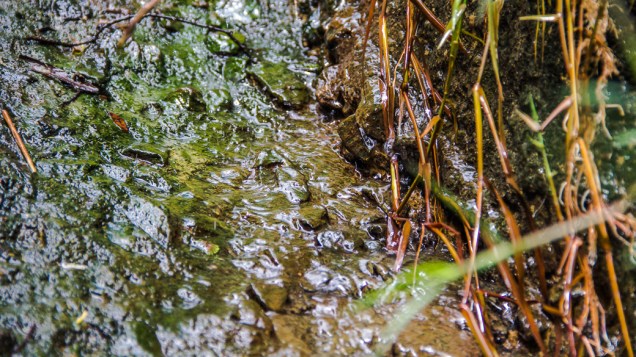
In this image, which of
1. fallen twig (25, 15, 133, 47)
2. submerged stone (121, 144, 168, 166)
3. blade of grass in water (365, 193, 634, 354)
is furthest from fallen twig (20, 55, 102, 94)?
blade of grass in water (365, 193, 634, 354)

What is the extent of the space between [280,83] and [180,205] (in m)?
1.35

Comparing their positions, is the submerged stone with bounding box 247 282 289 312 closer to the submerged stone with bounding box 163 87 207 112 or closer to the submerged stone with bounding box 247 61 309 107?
the submerged stone with bounding box 163 87 207 112

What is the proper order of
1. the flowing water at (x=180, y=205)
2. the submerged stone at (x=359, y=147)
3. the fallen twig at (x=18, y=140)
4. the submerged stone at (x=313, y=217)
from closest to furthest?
the flowing water at (x=180, y=205), the fallen twig at (x=18, y=140), the submerged stone at (x=313, y=217), the submerged stone at (x=359, y=147)

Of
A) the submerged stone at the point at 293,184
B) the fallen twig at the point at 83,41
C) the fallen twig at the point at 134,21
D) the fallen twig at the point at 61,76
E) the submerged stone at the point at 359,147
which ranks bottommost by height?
the submerged stone at the point at 293,184

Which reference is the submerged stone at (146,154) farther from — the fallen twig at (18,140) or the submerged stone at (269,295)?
the submerged stone at (269,295)

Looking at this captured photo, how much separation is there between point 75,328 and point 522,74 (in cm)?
194

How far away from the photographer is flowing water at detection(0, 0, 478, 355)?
1.72 m

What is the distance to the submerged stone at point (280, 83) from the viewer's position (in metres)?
3.22

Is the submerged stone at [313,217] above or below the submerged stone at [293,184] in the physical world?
below

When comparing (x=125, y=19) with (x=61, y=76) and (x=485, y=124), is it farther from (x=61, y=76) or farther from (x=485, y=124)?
(x=485, y=124)

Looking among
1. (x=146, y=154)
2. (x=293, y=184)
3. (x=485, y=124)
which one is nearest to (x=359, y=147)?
(x=293, y=184)

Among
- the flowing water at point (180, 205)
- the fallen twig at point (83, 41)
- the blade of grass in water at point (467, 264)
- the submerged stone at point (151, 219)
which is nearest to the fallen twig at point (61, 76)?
the flowing water at point (180, 205)

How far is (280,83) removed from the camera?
3295 mm

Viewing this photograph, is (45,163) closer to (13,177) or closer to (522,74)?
(13,177)
